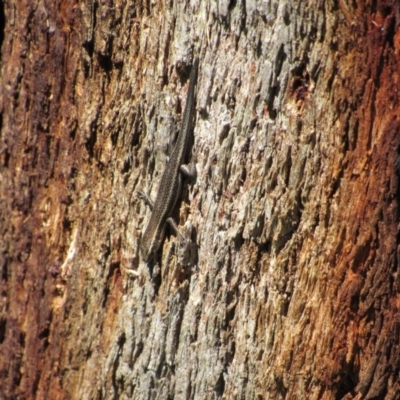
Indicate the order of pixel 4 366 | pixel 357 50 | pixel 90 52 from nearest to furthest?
pixel 357 50, pixel 90 52, pixel 4 366

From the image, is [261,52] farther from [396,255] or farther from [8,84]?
[8,84]

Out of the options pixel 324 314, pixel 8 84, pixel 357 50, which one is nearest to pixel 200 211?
pixel 324 314

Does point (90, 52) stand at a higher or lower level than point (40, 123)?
higher

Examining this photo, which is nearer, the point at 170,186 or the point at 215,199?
the point at 215,199

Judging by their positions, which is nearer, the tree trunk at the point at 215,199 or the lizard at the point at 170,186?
the tree trunk at the point at 215,199
